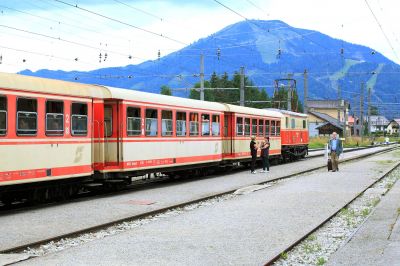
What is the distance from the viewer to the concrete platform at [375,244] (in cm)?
788

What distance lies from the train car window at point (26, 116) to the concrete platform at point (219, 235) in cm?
367

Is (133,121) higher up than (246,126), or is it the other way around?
(246,126)

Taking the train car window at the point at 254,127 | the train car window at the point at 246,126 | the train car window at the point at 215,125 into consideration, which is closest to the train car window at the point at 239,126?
the train car window at the point at 246,126

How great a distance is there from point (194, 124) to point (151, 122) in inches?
153

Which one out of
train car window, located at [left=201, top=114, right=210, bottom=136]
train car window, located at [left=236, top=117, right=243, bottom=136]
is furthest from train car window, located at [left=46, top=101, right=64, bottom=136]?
train car window, located at [left=236, top=117, right=243, bottom=136]

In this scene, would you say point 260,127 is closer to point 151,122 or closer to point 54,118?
point 151,122

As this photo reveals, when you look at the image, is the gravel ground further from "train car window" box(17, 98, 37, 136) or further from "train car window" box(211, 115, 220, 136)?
"train car window" box(211, 115, 220, 136)

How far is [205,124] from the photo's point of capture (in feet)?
Answer: 77.4

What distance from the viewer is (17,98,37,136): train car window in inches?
512

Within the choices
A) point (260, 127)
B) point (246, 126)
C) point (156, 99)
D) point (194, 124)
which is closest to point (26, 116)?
point (156, 99)

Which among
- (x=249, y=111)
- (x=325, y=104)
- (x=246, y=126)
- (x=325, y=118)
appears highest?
(x=325, y=104)

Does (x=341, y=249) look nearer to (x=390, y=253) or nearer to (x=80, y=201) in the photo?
(x=390, y=253)

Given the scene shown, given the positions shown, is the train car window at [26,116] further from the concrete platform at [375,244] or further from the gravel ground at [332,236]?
the concrete platform at [375,244]

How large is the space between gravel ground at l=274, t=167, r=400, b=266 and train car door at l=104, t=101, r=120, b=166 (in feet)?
20.9
